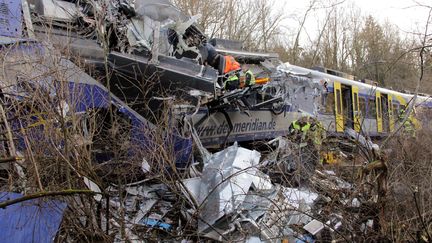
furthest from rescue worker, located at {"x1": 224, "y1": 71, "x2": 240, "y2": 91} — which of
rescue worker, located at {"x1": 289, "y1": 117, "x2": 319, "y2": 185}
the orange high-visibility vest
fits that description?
rescue worker, located at {"x1": 289, "y1": 117, "x2": 319, "y2": 185}

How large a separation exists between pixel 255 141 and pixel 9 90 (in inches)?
234

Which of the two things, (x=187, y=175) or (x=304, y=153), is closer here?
(x=187, y=175)

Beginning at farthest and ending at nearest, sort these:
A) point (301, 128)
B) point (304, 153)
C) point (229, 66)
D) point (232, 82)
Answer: point (301, 128)
point (229, 66)
point (232, 82)
point (304, 153)

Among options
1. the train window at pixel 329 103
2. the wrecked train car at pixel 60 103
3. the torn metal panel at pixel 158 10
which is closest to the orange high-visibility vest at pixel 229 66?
the torn metal panel at pixel 158 10

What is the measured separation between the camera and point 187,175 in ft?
19.4

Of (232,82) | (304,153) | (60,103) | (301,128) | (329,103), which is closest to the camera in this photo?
(60,103)

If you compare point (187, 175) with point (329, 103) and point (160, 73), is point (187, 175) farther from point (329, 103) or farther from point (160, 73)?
point (329, 103)

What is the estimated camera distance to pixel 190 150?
248 inches

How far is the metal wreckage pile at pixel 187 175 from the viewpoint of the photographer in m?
4.42

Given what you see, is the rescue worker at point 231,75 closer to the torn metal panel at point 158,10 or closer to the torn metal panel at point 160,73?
the torn metal panel at point 160,73

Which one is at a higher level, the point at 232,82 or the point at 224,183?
the point at 232,82

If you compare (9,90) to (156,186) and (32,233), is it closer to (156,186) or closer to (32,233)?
(32,233)

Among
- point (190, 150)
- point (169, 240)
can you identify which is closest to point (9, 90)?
point (169, 240)

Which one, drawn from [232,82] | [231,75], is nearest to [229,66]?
[231,75]
